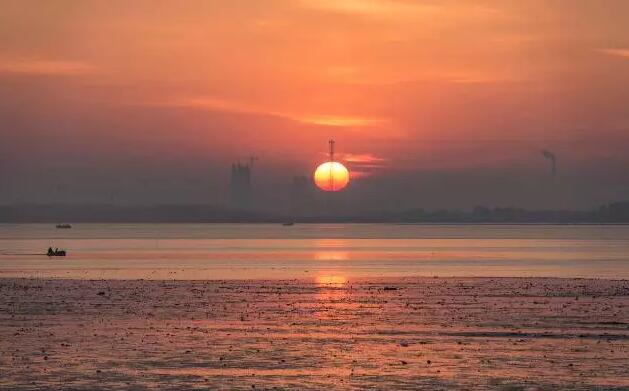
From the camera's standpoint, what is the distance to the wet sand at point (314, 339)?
29703 millimetres

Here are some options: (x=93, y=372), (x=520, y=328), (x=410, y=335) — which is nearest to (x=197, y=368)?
(x=93, y=372)

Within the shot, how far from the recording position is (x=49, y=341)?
38125 mm

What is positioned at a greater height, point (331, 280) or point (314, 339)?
point (331, 280)

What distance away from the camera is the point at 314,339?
3900cm

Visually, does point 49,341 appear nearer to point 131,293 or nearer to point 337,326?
point 337,326

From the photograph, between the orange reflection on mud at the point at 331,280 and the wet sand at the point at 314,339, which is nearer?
the wet sand at the point at 314,339

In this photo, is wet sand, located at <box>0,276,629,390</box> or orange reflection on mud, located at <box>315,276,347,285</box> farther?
orange reflection on mud, located at <box>315,276,347,285</box>

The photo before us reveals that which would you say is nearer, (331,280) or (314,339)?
(314,339)

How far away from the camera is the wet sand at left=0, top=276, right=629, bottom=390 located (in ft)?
97.5

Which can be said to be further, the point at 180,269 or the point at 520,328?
the point at 180,269

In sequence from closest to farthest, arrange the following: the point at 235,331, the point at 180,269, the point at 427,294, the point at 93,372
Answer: the point at 93,372 < the point at 235,331 < the point at 427,294 < the point at 180,269

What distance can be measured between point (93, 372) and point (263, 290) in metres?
37.0

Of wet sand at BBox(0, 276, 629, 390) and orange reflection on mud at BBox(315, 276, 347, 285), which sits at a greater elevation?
orange reflection on mud at BBox(315, 276, 347, 285)

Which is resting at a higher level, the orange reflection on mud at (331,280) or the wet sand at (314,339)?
the orange reflection on mud at (331,280)
